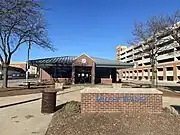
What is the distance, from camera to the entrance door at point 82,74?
44.5m

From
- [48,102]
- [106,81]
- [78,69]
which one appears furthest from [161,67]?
[48,102]

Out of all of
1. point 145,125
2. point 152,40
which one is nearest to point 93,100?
point 145,125

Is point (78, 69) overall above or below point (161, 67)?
below

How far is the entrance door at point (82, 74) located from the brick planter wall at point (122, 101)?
35474 millimetres

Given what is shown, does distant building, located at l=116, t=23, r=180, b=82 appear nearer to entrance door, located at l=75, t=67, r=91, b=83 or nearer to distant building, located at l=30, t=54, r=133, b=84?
distant building, located at l=30, t=54, r=133, b=84

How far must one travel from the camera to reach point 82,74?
1781 inches

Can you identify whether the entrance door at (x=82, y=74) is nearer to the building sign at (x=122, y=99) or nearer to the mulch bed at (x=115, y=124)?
the building sign at (x=122, y=99)

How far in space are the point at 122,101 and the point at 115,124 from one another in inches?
68.9

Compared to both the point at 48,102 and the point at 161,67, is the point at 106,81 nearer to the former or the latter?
the point at 48,102

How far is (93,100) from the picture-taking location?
8.84 metres

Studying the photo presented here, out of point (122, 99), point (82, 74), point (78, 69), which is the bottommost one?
point (122, 99)

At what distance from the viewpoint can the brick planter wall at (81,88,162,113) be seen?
881cm

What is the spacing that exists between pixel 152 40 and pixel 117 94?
1023 inches

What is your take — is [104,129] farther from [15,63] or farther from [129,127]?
[15,63]
